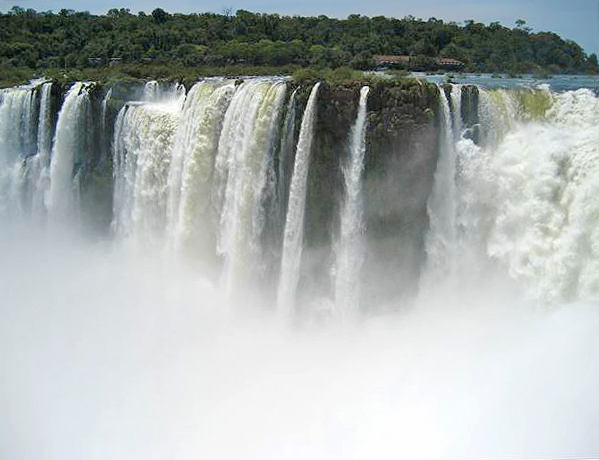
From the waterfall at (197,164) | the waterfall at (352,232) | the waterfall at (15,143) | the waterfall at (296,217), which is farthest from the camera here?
the waterfall at (15,143)

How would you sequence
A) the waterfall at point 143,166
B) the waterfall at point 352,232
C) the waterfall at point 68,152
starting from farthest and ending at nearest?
the waterfall at point 68,152 → the waterfall at point 143,166 → the waterfall at point 352,232

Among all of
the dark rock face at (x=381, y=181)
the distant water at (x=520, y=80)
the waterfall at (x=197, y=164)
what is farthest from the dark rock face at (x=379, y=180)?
the distant water at (x=520, y=80)

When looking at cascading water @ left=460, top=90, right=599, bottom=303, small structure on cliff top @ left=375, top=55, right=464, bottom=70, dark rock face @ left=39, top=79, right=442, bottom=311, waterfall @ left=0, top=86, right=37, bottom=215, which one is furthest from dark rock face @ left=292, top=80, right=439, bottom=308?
waterfall @ left=0, top=86, right=37, bottom=215

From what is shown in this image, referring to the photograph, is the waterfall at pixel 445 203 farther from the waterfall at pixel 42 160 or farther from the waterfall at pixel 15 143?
the waterfall at pixel 15 143

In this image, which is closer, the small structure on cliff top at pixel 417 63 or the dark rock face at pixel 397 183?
the dark rock face at pixel 397 183

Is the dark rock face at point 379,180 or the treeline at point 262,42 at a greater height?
the treeline at point 262,42

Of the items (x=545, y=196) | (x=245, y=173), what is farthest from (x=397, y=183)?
(x=245, y=173)

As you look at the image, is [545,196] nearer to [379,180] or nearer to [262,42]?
[379,180]

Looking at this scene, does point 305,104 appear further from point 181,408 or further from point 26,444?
point 26,444
